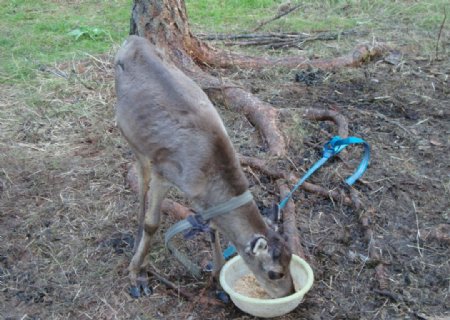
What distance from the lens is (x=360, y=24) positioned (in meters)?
10.9

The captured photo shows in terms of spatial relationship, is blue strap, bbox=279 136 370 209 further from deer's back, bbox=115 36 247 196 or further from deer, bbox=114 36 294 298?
deer's back, bbox=115 36 247 196

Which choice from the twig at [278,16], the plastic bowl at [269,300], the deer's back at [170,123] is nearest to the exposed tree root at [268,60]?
the twig at [278,16]

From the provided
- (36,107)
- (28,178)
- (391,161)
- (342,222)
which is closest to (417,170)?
(391,161)

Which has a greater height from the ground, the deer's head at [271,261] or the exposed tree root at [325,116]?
the deer's head at [271,261]

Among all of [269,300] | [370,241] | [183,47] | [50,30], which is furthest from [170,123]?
[50,30]

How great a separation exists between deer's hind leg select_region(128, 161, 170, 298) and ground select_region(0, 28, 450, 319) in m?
0.10

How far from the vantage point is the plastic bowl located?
434 cm

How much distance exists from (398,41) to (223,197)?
629 cm

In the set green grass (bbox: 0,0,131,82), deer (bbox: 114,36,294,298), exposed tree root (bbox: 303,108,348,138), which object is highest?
deer (bbox: 114,36,294,298)

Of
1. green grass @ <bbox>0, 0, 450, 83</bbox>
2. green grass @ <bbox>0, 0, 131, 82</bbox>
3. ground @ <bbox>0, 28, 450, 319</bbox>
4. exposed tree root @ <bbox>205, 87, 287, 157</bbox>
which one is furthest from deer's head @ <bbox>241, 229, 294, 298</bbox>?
green grass @ <bbox>0, 0, 450, 83</bbox>

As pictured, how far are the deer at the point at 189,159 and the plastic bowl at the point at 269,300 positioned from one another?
0.14m

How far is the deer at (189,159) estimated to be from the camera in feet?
14.6

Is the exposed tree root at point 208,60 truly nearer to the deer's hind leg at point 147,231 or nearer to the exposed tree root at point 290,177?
the exposed tree root at point 290,177

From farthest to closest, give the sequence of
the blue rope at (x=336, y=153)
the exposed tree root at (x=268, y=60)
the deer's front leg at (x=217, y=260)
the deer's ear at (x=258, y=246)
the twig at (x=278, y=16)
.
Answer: the twig at (x=278, y=16), the exposed tree root at (x=268, y=60), the blue rope at (x=336, y=153), the deer's front leg at (x=217, y=260), the deer's ear at (x=258, y=246)
